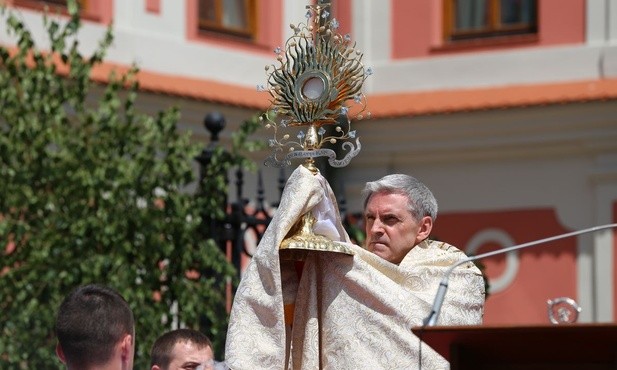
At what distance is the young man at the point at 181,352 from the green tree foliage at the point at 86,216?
3.22 m

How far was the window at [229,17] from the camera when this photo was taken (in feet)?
60.0

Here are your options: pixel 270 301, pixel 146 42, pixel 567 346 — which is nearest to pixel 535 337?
pixel 567 346

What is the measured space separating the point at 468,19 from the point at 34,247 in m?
8.71

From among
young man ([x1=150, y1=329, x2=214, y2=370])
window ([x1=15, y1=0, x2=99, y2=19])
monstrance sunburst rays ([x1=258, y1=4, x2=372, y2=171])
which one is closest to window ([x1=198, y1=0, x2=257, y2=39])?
window ([x1=15, y1=0, x2=99, y2=19])

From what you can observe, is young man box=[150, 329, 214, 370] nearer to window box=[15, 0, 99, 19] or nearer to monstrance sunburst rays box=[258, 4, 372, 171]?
monstrance sunburst rays box=[258, 4, 372, 171]

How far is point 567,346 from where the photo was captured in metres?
5.30

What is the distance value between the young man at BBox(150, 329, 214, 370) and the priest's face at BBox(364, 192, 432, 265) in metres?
0.77

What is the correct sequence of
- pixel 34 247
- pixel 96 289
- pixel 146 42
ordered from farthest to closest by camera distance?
pixel 146 42
pixel 34 247
pixel 96 289

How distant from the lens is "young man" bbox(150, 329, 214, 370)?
7.25 m

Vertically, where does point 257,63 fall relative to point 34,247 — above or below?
above

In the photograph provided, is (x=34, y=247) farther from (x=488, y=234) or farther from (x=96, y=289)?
(x=488, y=234)

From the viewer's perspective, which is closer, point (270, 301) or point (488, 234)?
point (270, 301)

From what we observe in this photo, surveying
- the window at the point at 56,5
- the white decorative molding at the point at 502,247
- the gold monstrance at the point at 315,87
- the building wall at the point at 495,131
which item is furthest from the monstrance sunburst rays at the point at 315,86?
→ the white decorative molding at the point at 502,247

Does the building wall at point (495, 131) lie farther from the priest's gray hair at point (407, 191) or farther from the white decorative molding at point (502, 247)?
the priest's gray hair at point (407, 191)
